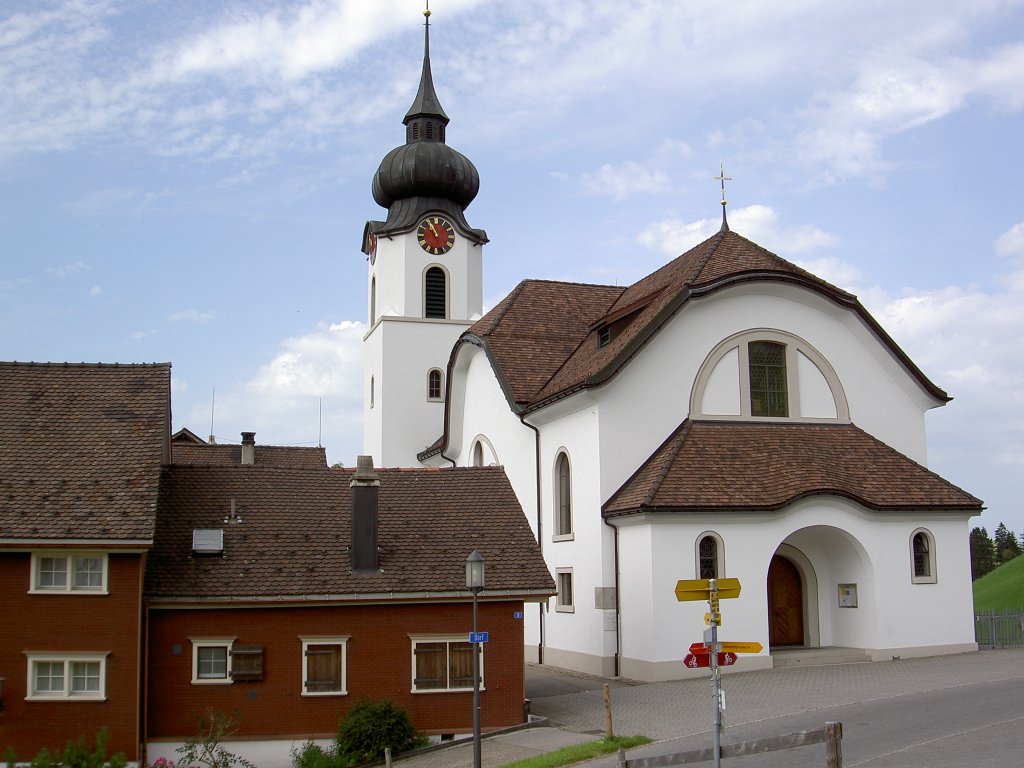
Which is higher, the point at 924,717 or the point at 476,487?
the point at 476,487

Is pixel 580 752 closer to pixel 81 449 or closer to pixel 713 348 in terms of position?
pixel 81 449

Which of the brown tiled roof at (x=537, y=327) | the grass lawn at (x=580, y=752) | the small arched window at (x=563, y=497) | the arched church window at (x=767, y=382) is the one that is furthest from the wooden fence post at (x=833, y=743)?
the brown tiled roof at (x=537, y=327)

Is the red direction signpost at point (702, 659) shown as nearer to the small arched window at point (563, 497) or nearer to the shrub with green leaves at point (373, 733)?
the shrub with green leaves at point (373, 733)

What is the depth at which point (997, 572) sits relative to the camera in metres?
46.2

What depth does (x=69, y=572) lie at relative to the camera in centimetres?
1884

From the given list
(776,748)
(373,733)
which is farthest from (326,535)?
(776,748)

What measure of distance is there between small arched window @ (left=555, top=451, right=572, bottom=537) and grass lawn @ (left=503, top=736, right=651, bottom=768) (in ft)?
35.6

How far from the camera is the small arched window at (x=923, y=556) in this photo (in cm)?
2548

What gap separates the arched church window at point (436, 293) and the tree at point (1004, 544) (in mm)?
46517

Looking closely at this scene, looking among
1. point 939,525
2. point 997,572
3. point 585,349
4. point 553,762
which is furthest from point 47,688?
point 997,572

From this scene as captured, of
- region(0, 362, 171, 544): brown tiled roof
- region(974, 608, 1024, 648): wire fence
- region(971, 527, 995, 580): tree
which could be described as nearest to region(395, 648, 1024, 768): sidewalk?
region(974, 608, 1024, 648): wire fence

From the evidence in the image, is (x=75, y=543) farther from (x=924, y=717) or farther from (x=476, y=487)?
(x=924, y=717)

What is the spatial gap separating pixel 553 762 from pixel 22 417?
11.4 meters

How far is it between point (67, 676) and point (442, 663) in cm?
599
